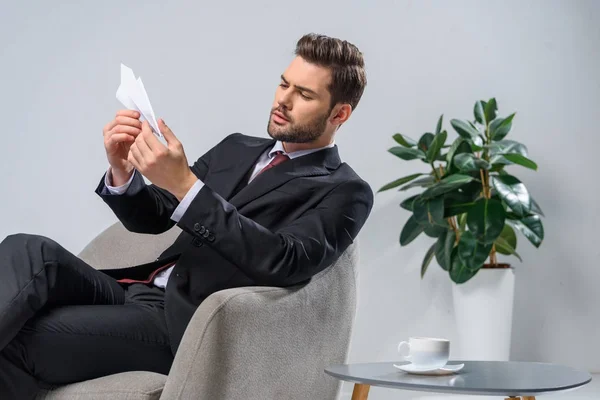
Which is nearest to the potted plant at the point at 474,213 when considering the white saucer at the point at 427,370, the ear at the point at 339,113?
the ear at the point at 339,113

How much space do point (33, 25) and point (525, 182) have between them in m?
2.43

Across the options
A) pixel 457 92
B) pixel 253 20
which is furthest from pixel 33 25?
pixel 457 92

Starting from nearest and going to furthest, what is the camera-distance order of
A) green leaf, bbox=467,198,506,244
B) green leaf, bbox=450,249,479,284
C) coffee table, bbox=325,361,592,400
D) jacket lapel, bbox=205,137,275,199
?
coffee table, bbox=325,361,592,400
jacket lapel, bbox=205,137,275,199
green leaf, bbox=467,198,506,244
green leaf, bbox=450,249,479,284

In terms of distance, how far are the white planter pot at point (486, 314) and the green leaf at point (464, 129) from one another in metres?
0.60

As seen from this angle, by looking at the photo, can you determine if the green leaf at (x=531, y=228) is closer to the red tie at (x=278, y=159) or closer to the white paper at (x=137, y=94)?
the red tie at (x=278, y=159)

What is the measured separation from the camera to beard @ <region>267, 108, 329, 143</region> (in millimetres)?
1937

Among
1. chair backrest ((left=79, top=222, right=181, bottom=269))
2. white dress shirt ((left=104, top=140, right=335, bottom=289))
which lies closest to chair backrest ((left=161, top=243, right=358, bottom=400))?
white dress shirt ((left=104, top=140, right=335, bottom=289))

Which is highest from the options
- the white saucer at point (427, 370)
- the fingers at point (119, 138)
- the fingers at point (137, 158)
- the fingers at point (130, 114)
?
the fingers at point (130, 114)

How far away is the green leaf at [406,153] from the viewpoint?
134 inches

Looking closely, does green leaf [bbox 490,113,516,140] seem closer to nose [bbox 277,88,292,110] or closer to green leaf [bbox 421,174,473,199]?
green leaf [bbox 421,174,473,199]

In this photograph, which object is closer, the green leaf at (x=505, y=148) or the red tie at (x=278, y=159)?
the red tie at (x=278, y=159)

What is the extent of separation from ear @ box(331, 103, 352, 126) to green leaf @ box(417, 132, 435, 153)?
1.46 meters

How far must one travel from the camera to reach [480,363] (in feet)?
5.88

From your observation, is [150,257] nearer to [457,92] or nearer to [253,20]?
[253,20]
